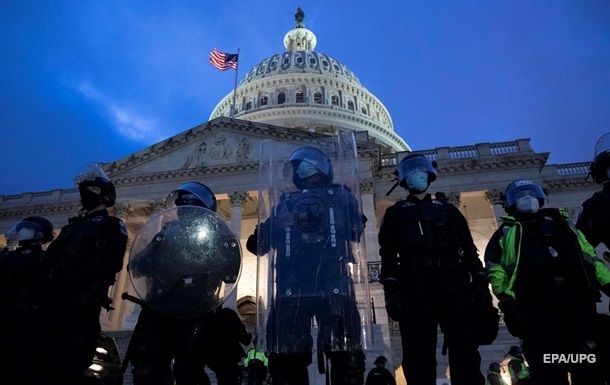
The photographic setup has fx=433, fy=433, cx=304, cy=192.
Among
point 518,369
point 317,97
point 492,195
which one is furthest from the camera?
point 317,97

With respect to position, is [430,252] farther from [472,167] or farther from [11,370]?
[472,167]

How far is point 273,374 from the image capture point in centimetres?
429

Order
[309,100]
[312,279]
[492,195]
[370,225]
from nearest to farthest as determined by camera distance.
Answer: [312,279]
[370,225]
[492,195]
[309,100]

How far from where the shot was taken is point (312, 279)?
445 cm

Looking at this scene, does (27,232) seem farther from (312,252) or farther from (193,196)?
(312,252)

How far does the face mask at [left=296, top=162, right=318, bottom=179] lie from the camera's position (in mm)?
5211

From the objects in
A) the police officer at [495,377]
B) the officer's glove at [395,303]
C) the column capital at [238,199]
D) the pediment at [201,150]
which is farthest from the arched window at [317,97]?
the officer's glove at [395,303]

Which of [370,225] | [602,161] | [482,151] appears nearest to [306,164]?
[602,161]

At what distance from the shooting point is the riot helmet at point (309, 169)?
17.1 ft

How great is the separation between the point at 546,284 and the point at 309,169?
296cm

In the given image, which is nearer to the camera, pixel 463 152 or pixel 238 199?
pixel 238 199

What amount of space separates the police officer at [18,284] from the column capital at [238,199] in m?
18.1

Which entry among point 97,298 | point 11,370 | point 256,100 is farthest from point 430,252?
point 256,100

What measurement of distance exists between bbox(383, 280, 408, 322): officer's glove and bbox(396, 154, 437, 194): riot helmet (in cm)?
150
